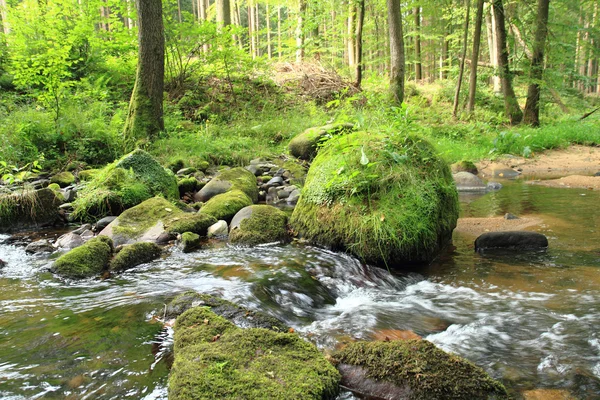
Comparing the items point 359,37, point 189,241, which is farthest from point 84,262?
point 359,37

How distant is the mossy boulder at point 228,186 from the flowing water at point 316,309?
235cm

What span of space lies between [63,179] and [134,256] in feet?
14.5

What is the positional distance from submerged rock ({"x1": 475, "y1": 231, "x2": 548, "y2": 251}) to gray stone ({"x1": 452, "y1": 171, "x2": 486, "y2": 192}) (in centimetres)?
442

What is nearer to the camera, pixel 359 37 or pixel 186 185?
pixel 186 185

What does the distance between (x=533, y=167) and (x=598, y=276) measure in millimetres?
9137

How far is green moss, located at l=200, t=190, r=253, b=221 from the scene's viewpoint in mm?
6387

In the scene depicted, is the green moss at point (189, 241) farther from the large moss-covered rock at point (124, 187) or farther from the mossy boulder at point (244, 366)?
the mossy boulder at point (244, 366)

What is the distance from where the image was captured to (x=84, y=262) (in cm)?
455

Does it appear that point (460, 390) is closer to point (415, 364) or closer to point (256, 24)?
point (415, 364)

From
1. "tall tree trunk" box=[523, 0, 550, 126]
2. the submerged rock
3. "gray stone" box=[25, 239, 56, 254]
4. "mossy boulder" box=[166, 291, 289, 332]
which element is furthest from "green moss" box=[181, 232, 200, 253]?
"tall tree trunk" box=[523, 0, 550, 126]

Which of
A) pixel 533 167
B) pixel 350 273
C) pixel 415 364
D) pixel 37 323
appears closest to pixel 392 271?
pixel 350 273

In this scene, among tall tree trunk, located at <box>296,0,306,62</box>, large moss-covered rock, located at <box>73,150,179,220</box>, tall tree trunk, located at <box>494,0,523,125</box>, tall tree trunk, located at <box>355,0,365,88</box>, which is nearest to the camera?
large moss-covered rock, located at <box>73,150,179,220</box>

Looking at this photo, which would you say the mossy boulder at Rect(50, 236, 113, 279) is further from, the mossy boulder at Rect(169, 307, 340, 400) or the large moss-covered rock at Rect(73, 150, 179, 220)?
the mossy boulder at Rect(169, 307, 340, 400)

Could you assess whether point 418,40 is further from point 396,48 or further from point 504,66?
point 396,48
